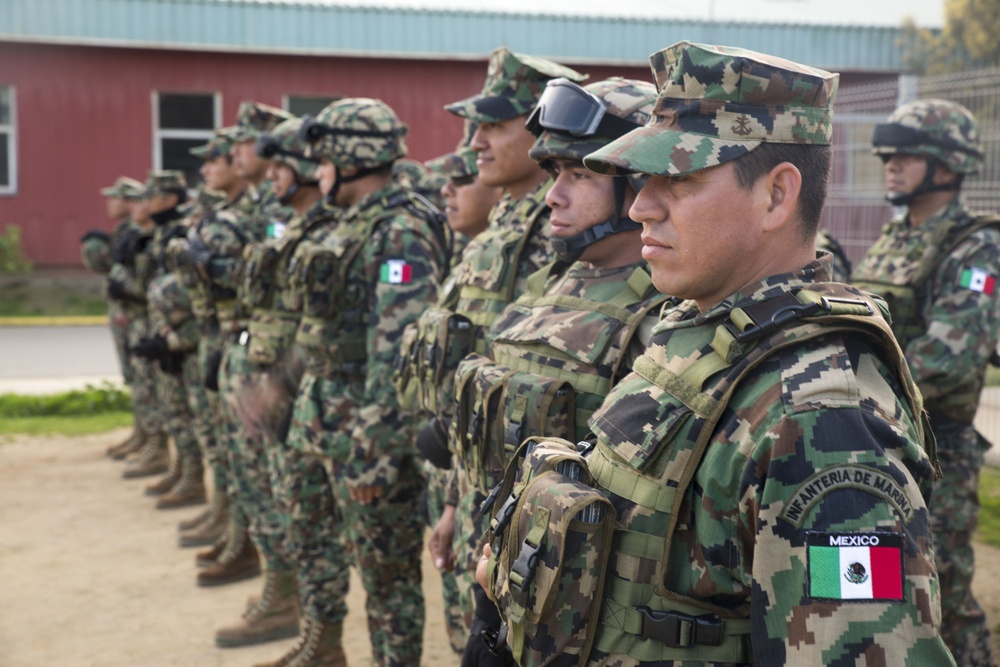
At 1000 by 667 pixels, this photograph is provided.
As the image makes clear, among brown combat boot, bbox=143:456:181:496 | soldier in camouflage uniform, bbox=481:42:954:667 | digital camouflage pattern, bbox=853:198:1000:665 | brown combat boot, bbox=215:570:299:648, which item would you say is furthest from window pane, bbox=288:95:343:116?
soldier in camouflage uniform, bbox=481:42:954:667

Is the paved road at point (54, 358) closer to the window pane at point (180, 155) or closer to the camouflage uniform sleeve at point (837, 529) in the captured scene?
the window pane at point (180, 155)

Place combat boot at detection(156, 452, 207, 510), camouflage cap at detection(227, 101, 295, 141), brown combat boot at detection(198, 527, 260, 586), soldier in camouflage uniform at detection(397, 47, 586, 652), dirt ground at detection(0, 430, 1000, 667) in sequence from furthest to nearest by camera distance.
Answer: combat boot at detection(156, 452, 207, 510), camouflage cap at detection(227, 101, 295, 141), brown combat boot at detection(198, 527, 260, 586), dirt ground at detection(0, 430, 1000, 667), soldier in camouflage uniform at detection(397, 47, 586, 652)

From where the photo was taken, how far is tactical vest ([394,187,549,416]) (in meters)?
3.22

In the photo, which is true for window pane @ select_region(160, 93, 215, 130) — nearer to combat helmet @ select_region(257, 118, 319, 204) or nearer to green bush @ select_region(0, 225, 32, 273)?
green bush @ select_region(0, 225, 32, 273)

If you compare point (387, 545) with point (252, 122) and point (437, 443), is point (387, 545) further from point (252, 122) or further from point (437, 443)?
point (252, 122)

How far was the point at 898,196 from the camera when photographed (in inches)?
179

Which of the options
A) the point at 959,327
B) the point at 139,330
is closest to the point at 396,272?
the point at 959,327

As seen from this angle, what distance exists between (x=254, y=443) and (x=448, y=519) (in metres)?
2.32

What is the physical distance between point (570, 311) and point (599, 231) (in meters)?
0.23

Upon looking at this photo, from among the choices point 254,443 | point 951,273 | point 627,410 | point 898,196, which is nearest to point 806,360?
point 627,410

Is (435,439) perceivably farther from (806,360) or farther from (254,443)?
(254,443)

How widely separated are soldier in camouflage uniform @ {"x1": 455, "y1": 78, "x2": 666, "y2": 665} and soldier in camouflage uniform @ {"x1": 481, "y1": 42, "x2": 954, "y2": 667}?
0.60 metres

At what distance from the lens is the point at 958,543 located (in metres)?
4.16

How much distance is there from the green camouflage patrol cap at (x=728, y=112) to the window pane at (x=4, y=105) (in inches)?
673
